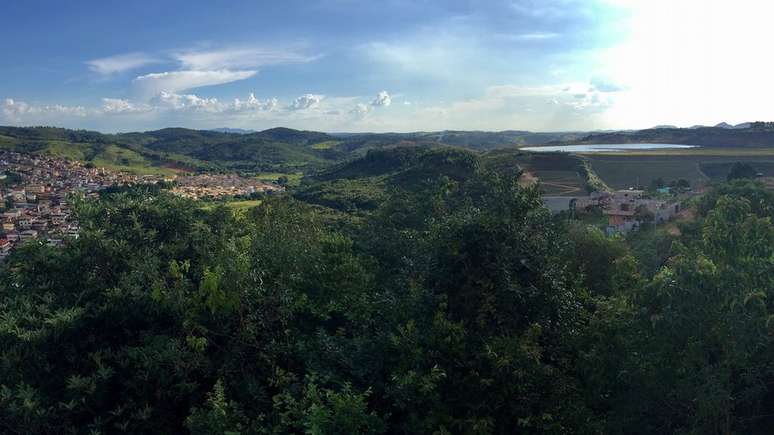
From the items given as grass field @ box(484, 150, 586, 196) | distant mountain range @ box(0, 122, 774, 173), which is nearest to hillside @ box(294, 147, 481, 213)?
grass field @ box(484, 150, 586, 196)

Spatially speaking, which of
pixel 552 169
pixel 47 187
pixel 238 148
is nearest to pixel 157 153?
pixel 238 148

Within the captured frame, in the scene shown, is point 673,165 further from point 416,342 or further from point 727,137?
point 416,342

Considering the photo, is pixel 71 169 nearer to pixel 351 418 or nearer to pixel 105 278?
pixel 105 278

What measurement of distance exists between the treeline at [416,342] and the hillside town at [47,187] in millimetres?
33025

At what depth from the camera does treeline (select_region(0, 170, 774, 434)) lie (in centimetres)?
807

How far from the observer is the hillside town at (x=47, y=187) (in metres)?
51.6

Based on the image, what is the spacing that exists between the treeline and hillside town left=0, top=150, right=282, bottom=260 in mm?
33025

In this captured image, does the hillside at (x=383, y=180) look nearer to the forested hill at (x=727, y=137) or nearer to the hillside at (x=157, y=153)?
the forested hill at (x=727, y=137)

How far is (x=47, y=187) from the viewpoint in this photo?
79.9 meters

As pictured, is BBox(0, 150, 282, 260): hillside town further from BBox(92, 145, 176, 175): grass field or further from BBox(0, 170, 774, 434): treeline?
BBox(0, 170, 774, 434): treeline

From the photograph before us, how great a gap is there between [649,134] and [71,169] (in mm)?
134418

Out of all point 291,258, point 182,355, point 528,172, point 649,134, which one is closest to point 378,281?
point 291,258

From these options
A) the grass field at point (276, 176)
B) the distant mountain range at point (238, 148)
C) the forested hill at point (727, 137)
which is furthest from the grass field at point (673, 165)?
the grass field at point (276, 176)

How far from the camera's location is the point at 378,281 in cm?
1576
